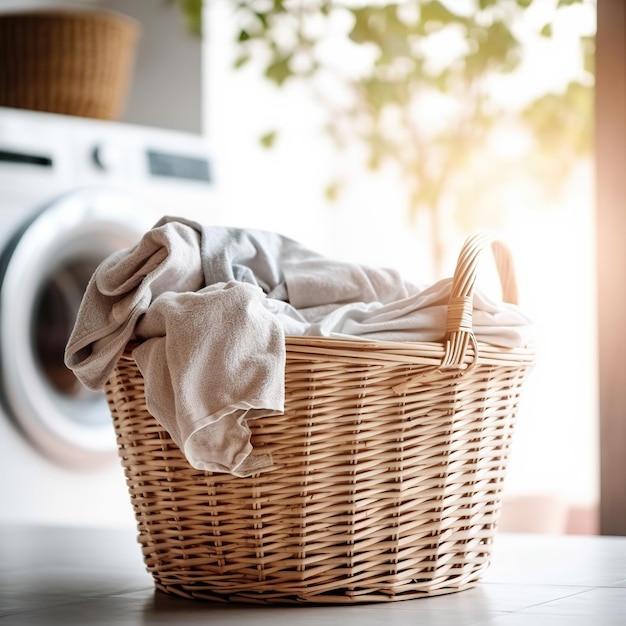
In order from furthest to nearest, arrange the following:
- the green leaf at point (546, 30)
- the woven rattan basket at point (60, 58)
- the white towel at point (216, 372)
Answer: the woven rattan basket at point (60, 58) < the green leaf at point (546, 30) < the white towel at point (216, 372)

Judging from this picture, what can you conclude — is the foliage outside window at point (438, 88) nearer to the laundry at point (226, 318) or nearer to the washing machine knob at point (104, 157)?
the washing machine knob at point (104, 157)

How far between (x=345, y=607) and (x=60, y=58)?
1.57 m

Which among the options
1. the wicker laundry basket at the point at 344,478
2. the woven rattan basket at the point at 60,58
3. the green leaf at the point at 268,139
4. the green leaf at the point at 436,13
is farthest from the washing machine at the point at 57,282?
the wicker laundry basket at the point at 344,478

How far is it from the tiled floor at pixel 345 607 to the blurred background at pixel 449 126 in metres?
1.06

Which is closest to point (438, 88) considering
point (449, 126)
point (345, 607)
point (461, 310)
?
point (449, 126)

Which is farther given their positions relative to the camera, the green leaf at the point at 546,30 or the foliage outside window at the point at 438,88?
the foliage outside window at the point at 438,88

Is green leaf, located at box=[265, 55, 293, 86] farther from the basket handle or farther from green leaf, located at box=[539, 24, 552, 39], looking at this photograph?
the basket handle

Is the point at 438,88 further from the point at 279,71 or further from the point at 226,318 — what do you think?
the point at 226,318

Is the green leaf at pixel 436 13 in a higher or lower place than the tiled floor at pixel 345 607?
higher

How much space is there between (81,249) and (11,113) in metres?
0.29

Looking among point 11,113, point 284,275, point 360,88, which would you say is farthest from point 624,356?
point 360,88

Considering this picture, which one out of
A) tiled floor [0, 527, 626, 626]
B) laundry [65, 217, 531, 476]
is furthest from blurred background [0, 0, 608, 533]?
laundry [65, 217, 531, 476]

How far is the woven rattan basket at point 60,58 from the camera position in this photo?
2.20 m

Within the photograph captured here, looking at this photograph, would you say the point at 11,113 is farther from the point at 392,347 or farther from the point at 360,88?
the point at 392,347
